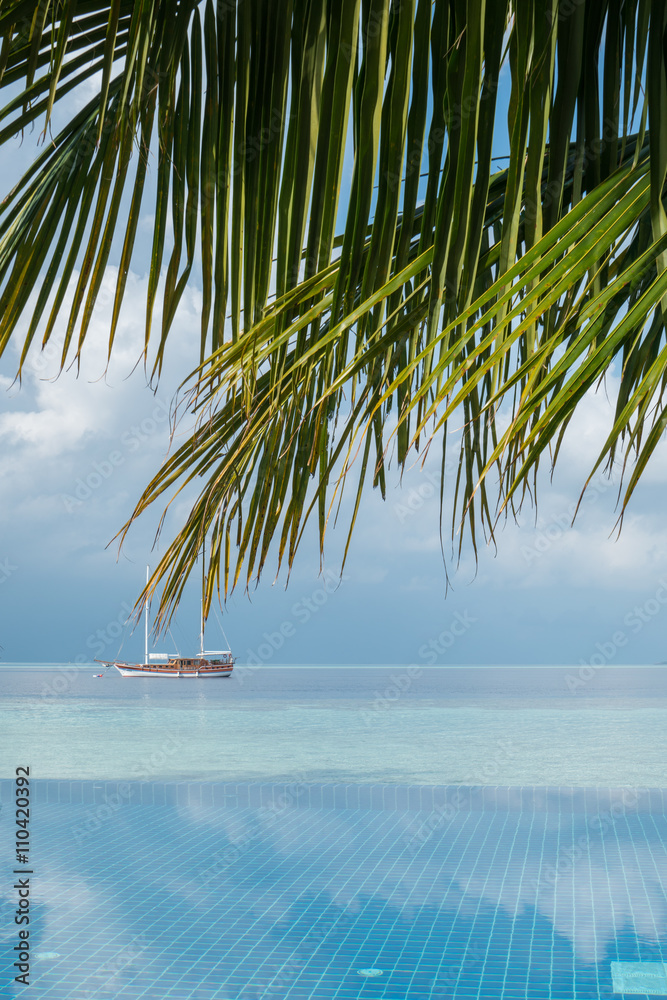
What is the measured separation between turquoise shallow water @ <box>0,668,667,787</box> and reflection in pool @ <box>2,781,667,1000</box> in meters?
3.63

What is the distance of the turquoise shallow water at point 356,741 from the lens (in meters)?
12.9

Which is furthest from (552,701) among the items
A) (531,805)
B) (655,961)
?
(655,961)

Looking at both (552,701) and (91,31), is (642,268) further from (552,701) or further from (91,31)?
(552,701)

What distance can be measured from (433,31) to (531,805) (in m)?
8.53

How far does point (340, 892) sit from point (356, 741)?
11605 millimetres

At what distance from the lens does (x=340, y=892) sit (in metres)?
5.93

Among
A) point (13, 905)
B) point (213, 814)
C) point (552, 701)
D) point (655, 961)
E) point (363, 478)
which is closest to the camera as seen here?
point (363, 478)

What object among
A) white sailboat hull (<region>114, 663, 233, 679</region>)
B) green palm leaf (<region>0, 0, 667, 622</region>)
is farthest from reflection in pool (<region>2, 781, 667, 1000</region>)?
white sailboat hull (<region>114, 663, 233, 679</region>)

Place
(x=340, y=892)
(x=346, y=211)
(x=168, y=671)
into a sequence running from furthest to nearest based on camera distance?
(x=168, y=671) < (x=340, y=892) < (x=346, y=211)

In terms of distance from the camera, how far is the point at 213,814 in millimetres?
8281
